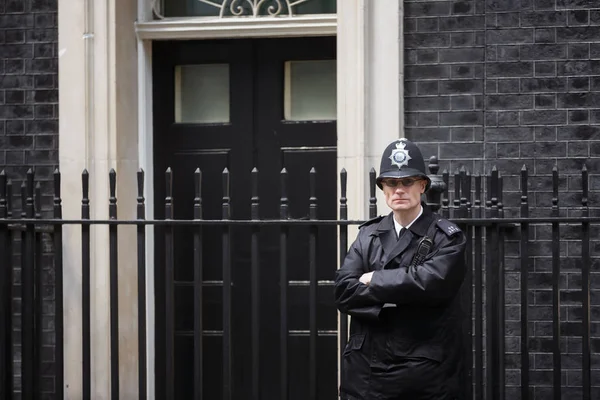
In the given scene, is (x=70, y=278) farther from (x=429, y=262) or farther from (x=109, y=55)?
(x=429, y=262)

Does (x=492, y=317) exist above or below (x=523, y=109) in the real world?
below

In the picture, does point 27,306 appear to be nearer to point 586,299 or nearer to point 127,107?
point 127,107

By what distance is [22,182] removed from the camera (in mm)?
7383

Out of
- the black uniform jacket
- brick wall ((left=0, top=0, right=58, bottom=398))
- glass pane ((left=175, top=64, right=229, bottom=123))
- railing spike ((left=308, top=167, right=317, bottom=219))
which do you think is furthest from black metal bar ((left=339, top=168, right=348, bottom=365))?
brick wall ((left=0, top=0, right=58, bottom=398))

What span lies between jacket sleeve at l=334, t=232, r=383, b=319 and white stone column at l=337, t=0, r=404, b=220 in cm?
206

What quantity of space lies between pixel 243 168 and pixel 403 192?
286 centimetres

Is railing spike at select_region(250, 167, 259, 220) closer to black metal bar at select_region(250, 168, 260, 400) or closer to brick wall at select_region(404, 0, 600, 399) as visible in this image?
black metal bar at select_region(250, 168, 260, 400)

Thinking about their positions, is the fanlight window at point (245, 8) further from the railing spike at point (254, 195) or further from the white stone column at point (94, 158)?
the railing spike at point (254, 195)

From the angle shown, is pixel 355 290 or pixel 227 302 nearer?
pixel 355 290

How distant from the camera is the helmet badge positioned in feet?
16.2

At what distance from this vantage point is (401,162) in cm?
495

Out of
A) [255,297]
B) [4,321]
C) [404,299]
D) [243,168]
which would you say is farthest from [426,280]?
[243,168]

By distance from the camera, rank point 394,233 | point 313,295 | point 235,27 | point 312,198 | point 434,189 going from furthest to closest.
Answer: point 235,27 → point 313,295 → point 312,198 → point 434,189 → point 394,233

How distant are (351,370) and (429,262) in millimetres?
588
